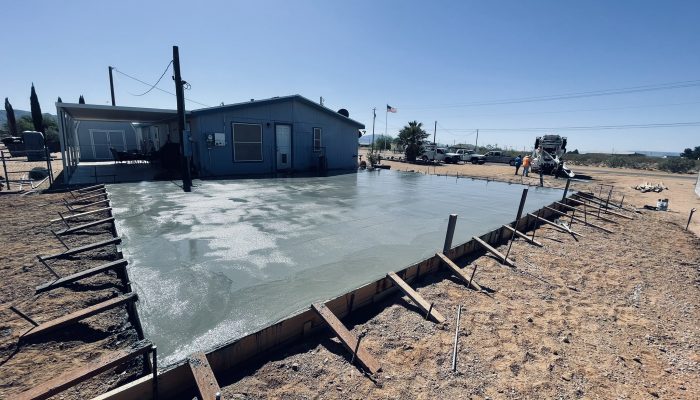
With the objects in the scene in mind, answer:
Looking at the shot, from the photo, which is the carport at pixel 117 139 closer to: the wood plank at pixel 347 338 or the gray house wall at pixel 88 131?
the gray house wall at pixel 88 131

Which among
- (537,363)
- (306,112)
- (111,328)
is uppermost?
(306,112)

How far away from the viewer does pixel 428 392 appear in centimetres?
238

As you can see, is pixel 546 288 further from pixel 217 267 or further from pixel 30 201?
pixel 30 201

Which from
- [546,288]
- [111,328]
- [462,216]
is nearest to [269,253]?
[111,328]

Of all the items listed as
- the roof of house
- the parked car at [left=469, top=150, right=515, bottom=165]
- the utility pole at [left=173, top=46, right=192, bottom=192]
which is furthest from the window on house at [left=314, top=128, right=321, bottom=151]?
the parked car at [left=469, top=150, right=515, bottom=165]

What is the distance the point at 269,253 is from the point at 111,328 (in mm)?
1856

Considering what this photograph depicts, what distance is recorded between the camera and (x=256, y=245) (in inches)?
179

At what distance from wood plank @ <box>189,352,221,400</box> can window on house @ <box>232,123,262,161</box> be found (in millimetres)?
11924

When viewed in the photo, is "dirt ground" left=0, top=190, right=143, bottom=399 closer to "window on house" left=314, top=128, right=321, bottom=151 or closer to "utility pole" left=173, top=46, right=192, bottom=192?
"utility pole" left=173, top=46, right=192, bottom=192

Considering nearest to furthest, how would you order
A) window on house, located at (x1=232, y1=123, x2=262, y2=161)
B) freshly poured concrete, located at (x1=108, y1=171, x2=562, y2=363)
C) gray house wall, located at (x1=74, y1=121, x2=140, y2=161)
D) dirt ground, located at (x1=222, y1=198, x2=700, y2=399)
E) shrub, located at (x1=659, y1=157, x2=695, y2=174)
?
dirt ground, located at (x1=222, y1=198, x2=700, y2=399) < freshly poured concrete, located at (x1=108, y1=171, x2=562, y2=363) < window on house, located at (x1=232, y1=123, x2=262, y2=161) < gray house wall, located at (x1=74, y1=121, x2=140, y2=161) < shrub, located at (x1=659, y1=157, x2=695, y2=174)

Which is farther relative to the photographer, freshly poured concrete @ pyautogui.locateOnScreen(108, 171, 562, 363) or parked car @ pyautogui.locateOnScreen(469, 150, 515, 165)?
parked car @ pyautogui.locateOnScreen(469, 150, 515, 165)

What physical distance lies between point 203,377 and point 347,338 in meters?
1.17

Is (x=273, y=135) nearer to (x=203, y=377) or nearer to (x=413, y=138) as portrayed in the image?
(x=203, y=377)

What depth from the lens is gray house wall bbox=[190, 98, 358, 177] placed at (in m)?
12.4
